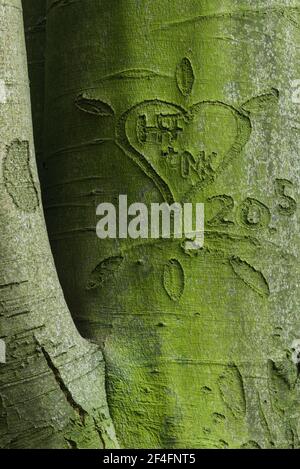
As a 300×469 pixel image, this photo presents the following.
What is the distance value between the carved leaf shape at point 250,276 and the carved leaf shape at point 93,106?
0.35m

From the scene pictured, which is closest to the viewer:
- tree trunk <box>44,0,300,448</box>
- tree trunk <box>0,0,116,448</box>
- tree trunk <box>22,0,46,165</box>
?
tree trunk <box>0,0,116,448</box>

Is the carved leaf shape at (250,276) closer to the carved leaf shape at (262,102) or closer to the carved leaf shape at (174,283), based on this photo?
the carved leaf shape at (174,283)

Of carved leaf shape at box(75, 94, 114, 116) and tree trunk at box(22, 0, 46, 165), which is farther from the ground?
tree trunk at box(22, 0, 46, 165)

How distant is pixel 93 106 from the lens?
1478 mm

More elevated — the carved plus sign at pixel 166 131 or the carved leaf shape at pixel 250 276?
the carved plus sign at pixel 166 131

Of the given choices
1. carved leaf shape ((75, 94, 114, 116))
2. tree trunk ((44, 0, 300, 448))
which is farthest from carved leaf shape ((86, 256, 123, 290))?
carved leaf shape ((75, 94, 114, 116))

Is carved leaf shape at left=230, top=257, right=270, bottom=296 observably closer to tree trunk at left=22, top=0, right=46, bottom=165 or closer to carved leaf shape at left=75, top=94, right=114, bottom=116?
carved leaf shape at left=75, top=94, right=114, bottom=116

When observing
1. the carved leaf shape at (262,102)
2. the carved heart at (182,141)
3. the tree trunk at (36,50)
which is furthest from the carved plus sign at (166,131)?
the tree trunk at (36,50)

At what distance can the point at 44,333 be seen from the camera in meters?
1.27

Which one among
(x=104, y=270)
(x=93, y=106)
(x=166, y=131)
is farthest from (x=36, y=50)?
(x=104, y=270)

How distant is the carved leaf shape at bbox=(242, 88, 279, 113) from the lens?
1.46 metres

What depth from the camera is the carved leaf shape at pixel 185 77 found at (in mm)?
1446
